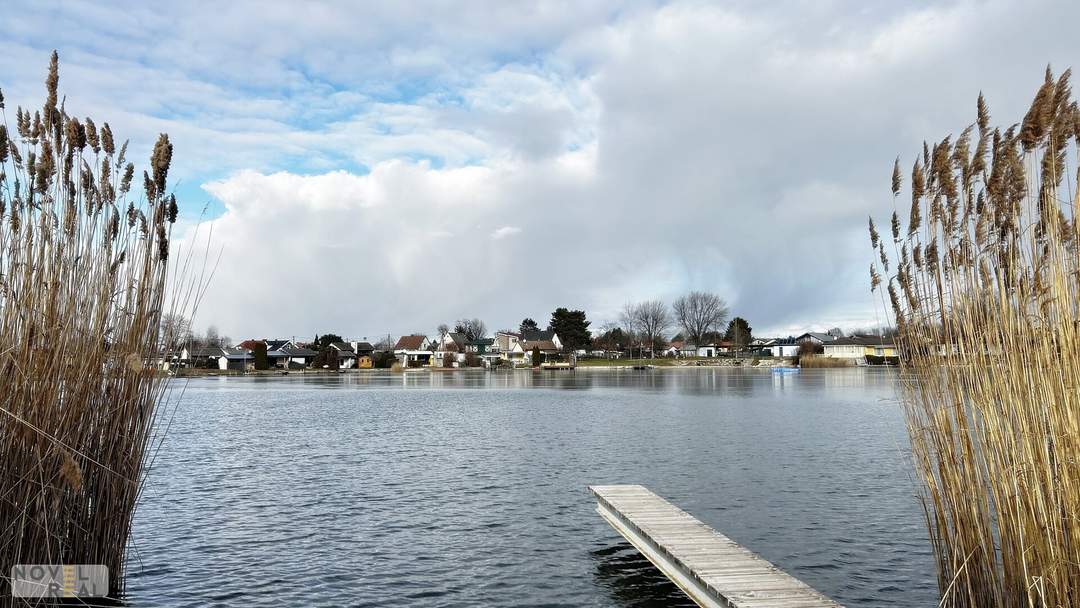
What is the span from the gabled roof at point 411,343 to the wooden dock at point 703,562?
12696cm

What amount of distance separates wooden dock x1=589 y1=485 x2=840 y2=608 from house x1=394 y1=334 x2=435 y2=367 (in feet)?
410

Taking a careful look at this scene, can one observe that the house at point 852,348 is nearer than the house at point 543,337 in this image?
Yes

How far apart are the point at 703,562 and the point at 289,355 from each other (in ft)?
437

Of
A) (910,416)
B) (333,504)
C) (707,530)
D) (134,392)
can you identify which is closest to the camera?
(910,416)

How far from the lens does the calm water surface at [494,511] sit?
929 centimetres

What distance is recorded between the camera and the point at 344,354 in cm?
13150

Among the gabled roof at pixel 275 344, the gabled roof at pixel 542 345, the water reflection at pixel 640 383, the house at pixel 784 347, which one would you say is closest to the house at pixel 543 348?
the gabled roof at pixel 542 345

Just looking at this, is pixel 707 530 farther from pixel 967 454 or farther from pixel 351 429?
pixel 351 429

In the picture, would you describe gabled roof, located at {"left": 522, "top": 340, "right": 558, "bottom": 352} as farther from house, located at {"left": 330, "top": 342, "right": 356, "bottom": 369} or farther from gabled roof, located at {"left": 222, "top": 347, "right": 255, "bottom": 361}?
gabled roof, located at {"left": 222, "top": 347, "right": 255, "bottom": 361}

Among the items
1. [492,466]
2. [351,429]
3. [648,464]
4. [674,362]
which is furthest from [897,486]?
[674,362]

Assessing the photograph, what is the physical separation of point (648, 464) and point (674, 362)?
4488 inches

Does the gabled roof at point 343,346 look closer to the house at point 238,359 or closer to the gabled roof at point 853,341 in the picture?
the house at point 238,359

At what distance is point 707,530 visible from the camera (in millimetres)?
9648

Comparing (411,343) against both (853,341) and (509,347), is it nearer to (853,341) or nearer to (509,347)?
(509,347)
